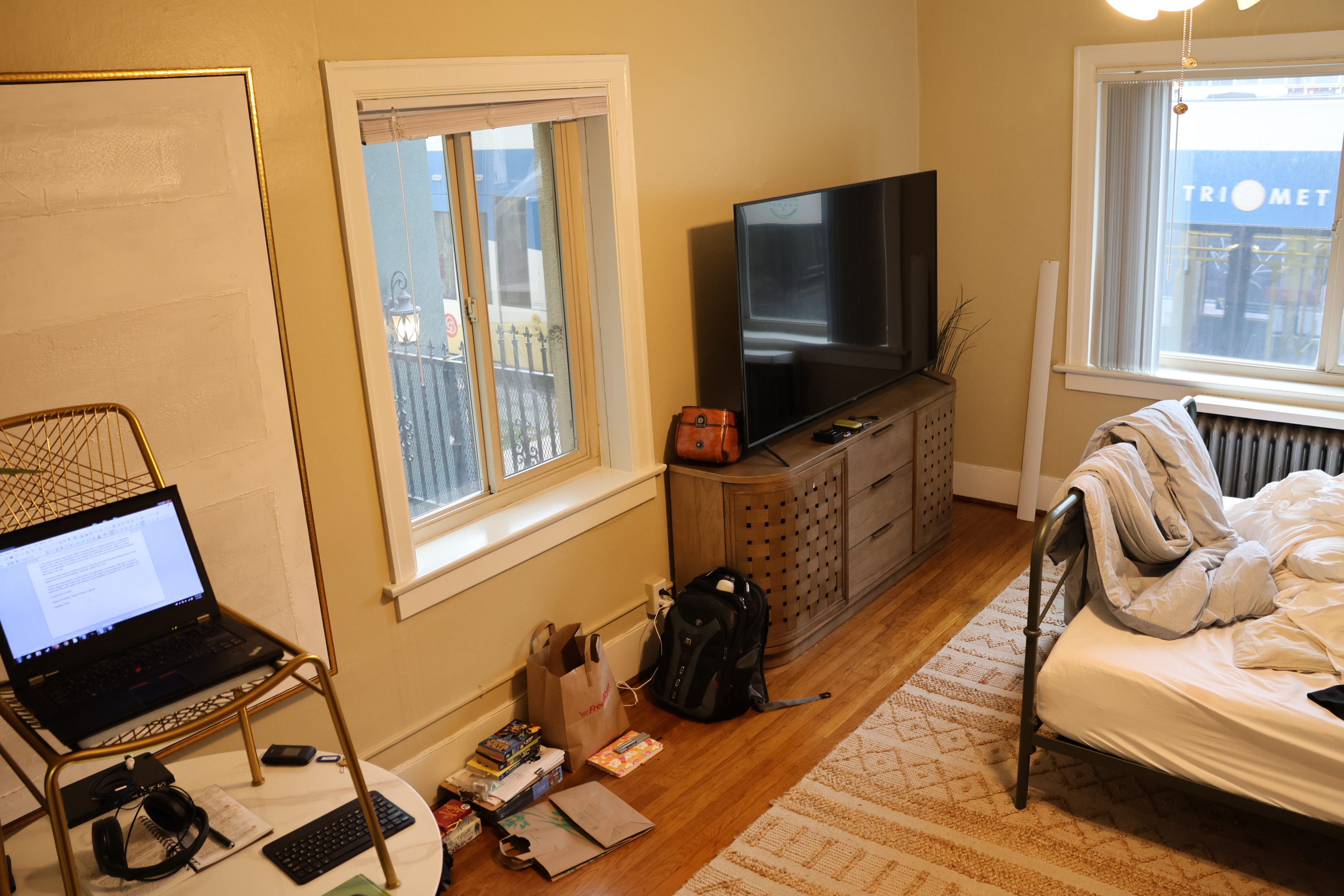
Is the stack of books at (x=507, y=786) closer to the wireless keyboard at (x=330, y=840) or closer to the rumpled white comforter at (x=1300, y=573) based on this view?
the wireless keyboard at (x=330, y=840)

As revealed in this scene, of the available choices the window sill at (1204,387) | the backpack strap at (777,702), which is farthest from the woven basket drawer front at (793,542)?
the window sill at (1204,387)

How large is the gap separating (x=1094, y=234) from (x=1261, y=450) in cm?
116

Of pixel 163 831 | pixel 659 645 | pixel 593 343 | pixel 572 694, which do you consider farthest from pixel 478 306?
pixel 163 831

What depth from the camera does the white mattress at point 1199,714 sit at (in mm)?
2441

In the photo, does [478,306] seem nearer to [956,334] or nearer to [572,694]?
[572,694]

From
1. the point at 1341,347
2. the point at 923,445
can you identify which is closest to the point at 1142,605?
the point at 923,445

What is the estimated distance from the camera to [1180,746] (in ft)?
8.54

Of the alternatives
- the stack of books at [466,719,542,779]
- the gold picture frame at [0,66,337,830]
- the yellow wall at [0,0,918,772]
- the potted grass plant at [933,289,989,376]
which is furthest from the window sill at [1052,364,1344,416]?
the gold picture frame at [0,66,337,830]

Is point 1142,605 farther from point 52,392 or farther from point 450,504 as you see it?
point 52,392

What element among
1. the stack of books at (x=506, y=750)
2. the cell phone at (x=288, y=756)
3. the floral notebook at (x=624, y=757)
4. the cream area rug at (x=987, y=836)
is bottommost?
the cream area rug at (x=987, y=836)

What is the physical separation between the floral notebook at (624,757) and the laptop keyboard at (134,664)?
169 cm

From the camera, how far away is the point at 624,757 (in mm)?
Result: 3287

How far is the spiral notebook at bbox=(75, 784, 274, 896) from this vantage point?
68.2 inches

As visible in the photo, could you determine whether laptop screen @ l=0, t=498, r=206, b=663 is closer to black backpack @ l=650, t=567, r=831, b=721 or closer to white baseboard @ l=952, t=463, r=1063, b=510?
black backpack @ l=650, t=567, r=831, b=721
